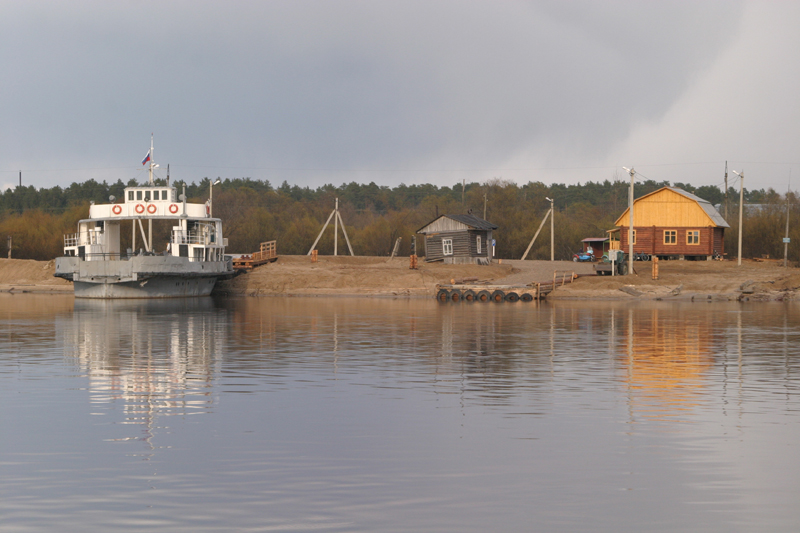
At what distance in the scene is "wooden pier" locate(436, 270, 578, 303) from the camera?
59438 millimetres

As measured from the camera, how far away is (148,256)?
6031cm

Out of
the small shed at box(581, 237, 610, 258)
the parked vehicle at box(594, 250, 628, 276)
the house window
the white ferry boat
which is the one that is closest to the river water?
the white ferry boat

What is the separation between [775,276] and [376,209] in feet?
432

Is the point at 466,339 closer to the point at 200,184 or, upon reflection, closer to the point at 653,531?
the point at 653,531

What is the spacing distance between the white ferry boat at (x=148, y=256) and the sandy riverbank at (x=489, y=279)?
16.7ft

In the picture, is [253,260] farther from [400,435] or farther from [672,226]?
[400,435]

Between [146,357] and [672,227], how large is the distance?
59613 mm

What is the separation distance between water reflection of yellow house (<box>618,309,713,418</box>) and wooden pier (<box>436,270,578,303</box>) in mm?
18228

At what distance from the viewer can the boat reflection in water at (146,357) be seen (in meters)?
17.8

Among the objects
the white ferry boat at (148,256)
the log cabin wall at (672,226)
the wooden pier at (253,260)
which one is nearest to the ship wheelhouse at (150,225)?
the white ferry boat at (148,256)

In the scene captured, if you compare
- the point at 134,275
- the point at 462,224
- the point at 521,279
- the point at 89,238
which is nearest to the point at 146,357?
the point at 134,275

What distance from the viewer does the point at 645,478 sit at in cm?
1191

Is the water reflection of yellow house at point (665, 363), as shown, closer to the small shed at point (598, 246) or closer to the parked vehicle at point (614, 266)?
the parked vehicle at point (614, 266)

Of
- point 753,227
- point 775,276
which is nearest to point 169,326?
point 775,276
